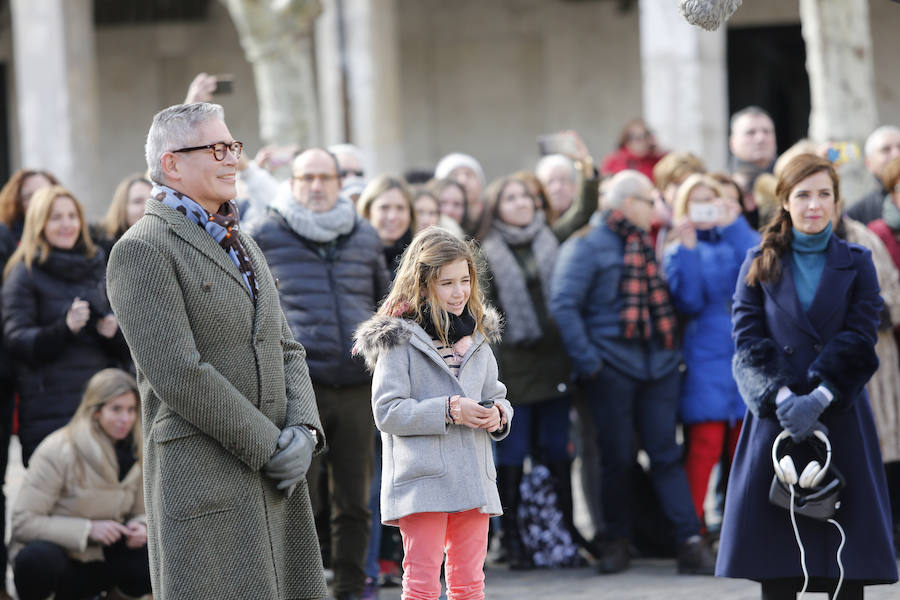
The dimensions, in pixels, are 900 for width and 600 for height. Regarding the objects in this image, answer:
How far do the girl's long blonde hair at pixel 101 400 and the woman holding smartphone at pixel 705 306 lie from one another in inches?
107

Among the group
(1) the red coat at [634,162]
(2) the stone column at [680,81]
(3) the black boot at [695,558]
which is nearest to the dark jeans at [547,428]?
(3) the black boot at [695,558]

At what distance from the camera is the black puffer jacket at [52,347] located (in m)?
6.42

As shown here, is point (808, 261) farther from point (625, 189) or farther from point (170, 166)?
point (170, 166)

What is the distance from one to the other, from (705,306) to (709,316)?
0.18 feet

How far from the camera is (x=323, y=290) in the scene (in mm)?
5980

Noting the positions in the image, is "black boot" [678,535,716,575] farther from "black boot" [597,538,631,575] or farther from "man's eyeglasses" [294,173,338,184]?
"man's eyeglasses" [294,173,338,184]

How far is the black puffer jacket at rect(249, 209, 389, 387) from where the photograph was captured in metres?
5.92

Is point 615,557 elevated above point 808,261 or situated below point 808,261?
below

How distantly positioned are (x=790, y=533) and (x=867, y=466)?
362 millimetres

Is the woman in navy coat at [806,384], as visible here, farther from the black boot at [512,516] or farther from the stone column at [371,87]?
the stone column at [371,87]

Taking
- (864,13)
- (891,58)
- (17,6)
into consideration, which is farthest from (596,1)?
(864,13)

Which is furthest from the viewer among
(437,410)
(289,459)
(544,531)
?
(544,531)

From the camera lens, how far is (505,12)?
1730 cm

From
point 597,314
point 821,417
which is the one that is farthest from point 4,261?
point 821,417
